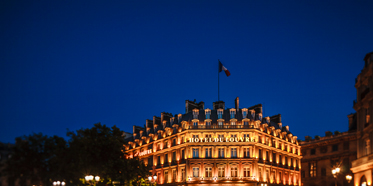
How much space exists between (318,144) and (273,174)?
11227 mm

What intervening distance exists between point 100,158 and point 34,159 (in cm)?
846

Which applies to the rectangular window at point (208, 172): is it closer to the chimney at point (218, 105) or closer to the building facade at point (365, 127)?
the chimney at point (218, 105)

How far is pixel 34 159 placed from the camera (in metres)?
52.7

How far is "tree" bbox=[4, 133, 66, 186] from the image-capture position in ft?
169

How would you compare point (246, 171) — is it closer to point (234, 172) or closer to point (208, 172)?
point (234, 172)

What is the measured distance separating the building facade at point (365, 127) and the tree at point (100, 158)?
28.1 meters

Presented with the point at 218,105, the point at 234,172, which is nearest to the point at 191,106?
the point at 218,105

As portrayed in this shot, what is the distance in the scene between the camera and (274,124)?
92.8m

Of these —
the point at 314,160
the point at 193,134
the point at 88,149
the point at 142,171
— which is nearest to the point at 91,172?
the point at 88,149

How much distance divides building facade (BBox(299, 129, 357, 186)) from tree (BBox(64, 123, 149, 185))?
41.5m

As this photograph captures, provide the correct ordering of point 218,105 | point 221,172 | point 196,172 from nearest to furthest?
point 221,172 < point 196,172 < point 218,105

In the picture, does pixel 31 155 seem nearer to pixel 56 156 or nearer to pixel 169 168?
pixel 56 156

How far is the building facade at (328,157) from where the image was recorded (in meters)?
76.6

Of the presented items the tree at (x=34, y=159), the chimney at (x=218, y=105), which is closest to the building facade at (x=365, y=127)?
the tree at (x=34, y=159)
